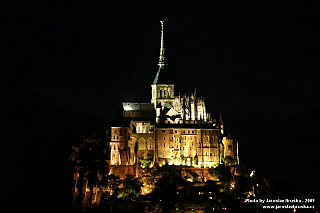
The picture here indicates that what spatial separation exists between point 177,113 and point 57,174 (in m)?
26.0

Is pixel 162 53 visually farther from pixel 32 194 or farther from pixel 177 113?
pixel 32 194

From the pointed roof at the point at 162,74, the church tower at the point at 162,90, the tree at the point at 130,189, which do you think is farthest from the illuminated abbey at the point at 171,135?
the tree at the point at 130,189

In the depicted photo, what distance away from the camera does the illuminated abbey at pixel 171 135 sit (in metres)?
108

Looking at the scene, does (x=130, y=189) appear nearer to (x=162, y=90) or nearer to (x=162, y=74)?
(x=162, y=90)

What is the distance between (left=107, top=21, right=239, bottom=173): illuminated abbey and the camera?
108 metres

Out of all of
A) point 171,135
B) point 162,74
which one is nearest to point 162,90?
point 162,74

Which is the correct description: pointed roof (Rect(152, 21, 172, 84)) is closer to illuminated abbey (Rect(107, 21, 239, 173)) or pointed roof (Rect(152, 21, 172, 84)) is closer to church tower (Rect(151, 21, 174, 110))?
church tower (Rect(151, 21, 174, 110))

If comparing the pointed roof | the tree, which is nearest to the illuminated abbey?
the pointed roof

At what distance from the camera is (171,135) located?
11425 cm

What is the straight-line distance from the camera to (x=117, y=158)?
106938 mm

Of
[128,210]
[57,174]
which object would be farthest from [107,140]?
[128,210]

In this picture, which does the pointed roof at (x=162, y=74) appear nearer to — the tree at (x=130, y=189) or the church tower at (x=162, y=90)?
the church tower at (x=162, y=90)

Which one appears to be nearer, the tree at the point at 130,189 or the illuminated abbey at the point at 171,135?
the tree at the point at 130,189

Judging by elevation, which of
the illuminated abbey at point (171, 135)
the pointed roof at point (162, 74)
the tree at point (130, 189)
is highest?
the pointed roof at point (162, 74)
